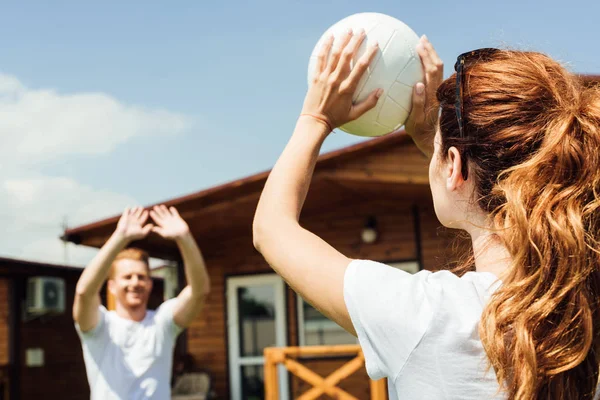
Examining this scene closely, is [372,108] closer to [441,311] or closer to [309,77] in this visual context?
[309,77]

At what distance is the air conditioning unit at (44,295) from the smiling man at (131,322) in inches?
391

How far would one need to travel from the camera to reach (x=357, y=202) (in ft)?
35.1

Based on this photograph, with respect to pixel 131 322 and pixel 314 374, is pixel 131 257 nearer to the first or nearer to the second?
pixel 131 322

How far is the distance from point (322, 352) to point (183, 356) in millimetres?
3363

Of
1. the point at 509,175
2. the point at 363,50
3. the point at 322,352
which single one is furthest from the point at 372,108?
the point at 322,352

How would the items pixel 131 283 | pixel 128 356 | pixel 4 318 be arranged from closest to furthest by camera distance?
1. pixel 128 356
2. pixel 131 283
3. pixel 4 318

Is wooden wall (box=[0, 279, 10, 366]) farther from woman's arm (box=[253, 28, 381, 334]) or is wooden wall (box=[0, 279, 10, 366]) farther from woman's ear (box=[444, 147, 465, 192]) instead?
woman's ear (box=[444, 147, 465, 192])

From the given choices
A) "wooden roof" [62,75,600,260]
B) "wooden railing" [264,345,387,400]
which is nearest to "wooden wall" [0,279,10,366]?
"wooden roof" [62,75,600,260]

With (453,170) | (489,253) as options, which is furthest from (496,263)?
(453,170)

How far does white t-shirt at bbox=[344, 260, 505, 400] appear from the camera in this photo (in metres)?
1.22

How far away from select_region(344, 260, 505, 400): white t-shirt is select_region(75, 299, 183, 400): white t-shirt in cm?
366

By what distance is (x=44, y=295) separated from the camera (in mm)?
14422

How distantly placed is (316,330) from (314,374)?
2853 millimetres

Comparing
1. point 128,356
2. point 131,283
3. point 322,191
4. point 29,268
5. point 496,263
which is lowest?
point 128,356
